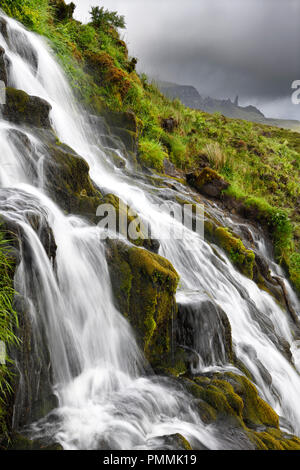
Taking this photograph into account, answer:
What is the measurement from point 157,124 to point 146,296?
927 cm

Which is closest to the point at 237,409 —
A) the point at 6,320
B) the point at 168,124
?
the point at 6,320

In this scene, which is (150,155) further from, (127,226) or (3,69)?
(127,226)

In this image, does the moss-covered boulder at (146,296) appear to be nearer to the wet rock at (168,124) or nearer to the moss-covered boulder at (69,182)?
the moss-covered boulder at (69,182)

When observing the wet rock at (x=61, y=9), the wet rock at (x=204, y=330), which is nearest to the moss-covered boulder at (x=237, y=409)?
the wet rock at (x=204, y=330)

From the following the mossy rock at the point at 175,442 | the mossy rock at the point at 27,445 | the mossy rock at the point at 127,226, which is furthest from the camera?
the mossy rock at the point at 127,226

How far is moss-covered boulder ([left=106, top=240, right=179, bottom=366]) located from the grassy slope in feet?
19.8

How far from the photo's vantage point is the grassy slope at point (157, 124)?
9.09m

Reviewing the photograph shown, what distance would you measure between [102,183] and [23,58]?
3159mm

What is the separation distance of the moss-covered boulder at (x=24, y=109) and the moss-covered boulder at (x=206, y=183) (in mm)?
5257

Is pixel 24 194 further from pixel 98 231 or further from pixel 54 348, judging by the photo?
pixel 54 348

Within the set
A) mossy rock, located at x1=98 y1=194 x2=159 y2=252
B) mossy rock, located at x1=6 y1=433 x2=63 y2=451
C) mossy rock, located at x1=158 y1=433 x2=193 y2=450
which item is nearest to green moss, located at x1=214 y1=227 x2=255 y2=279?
mossy rock, located at x1=98 y1=194 x2=159 y2=252

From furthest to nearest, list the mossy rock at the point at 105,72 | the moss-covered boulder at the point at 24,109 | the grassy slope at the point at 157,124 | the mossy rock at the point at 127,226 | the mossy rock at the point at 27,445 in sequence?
the mossy rock at the point at 105,72 → the grassy slope at the point at 157,124 → the moss-covered boulder at the point at 24,109 → the mossy rock at the point at 127,226 → the mossy rock at the point at 27,445

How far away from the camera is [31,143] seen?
4.85 meters
